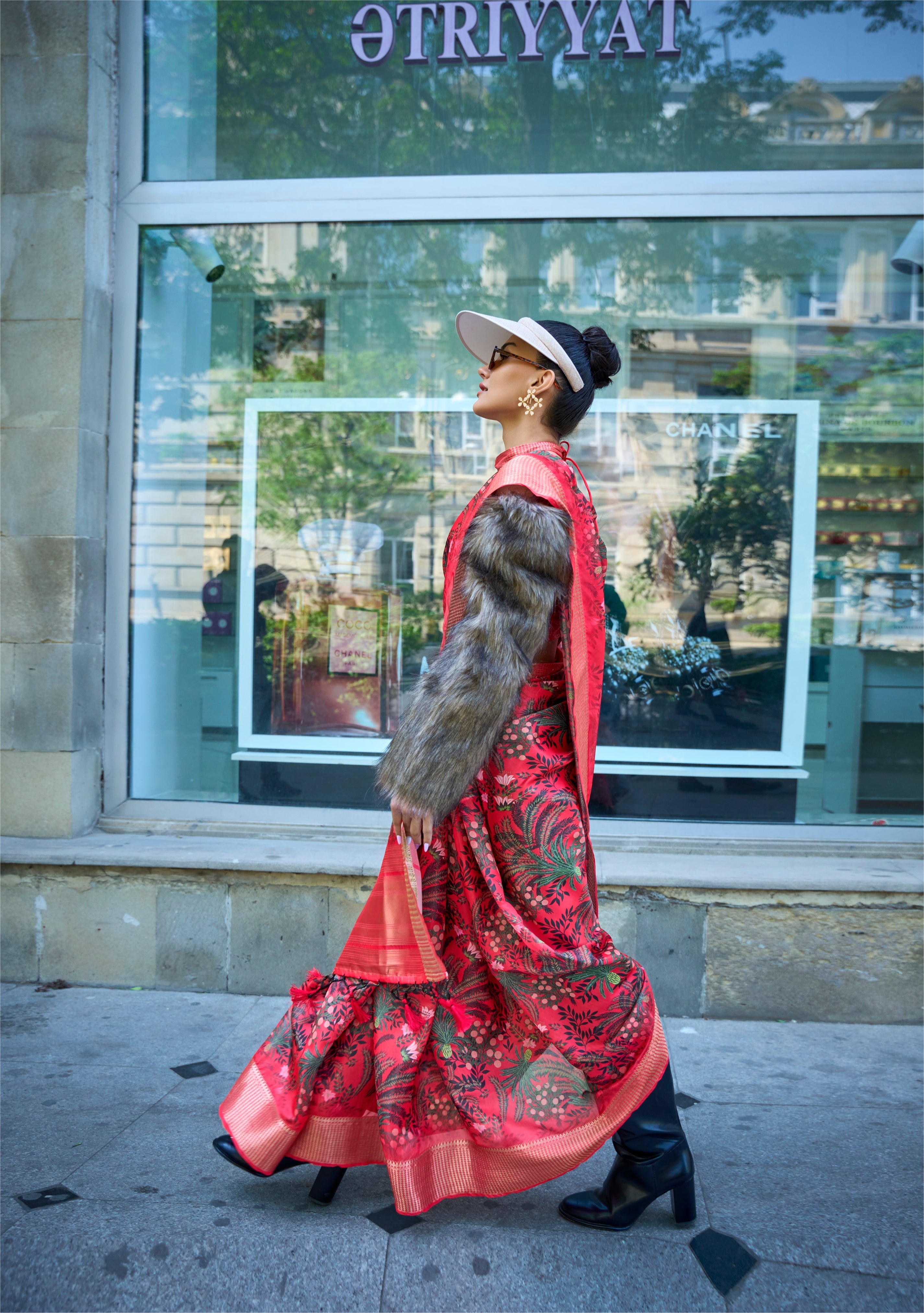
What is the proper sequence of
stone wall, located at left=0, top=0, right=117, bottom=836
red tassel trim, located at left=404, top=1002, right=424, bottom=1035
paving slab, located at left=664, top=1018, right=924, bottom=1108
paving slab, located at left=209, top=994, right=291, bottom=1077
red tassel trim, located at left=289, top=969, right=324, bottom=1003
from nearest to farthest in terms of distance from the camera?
1. red tassel trim, located at left=404, top=1002, right=424, bottom=1035
2. red tassel trim, located at left=289, top=969, right=324, bottom=1003
3. paving slab, located at left=664, top=1018, right=924, bottom=1108
4. paving slab, located at left=209, top=994, right=291, bottom=1077
5. stone wall, located at left=0, top=0, right=117, bottom=836

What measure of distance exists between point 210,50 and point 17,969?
432 cm

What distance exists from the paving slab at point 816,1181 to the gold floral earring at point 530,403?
6.70ft

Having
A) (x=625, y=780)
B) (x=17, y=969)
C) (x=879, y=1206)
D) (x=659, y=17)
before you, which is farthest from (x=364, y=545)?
(x=879, y=1206)

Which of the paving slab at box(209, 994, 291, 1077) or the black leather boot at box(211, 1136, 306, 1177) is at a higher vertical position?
the black leather boot at box(211, 1136, 306, 1177)

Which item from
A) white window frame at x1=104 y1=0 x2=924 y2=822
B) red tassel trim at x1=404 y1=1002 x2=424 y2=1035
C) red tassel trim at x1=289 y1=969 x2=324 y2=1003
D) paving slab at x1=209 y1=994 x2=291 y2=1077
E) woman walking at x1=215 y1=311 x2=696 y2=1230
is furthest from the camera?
white window frame at x1=104 y1=0 x2=924 y2=822

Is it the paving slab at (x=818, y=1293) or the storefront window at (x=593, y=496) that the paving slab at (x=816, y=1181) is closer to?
the paving slab at (x=818, y=1293)

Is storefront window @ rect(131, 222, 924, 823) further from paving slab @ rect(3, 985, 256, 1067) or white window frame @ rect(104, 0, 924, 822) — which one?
paving slab @ rect(3, 985, 256, 1067)

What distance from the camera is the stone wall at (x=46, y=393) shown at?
4.14m

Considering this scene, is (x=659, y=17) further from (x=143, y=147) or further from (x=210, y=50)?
(x=143, y=147)

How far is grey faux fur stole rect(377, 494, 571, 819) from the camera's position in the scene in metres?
2.07

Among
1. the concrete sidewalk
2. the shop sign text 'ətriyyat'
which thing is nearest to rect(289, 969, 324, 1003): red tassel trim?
the concrete sidewalk

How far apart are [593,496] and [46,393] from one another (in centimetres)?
256

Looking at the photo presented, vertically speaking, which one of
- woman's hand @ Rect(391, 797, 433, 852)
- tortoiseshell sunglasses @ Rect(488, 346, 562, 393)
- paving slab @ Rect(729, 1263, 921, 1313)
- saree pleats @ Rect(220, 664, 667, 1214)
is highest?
tortoiseshell sunglasses @ Rect(488, 346, 562, 393)

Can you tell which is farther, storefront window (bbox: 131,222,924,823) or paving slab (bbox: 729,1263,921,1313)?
storefront window (bbox: 131,222,924,823)
